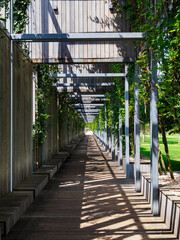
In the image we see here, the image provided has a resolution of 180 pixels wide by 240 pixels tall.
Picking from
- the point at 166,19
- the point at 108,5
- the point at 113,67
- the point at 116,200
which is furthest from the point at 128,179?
the point at 166,19

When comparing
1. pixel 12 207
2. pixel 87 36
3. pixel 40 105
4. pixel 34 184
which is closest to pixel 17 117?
pixel 34 184

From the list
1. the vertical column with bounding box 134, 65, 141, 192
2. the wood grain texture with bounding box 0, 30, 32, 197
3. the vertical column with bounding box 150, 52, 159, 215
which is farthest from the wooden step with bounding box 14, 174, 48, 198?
the vertical column with bounding box 150, 52, 159, 215

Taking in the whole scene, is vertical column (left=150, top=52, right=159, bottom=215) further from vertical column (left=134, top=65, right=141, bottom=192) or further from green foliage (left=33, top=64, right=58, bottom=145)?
green foliage (left=33, top=64, right=58, bottom=145)

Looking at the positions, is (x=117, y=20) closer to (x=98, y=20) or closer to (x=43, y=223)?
(x=98, y=20)

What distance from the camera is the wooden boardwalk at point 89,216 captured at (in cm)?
362

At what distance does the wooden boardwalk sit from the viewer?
3.62 metres

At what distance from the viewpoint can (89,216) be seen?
4355 millimetres

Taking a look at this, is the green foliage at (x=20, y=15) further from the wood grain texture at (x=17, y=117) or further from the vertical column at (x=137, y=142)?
the vertical column at (x=137, y=142)

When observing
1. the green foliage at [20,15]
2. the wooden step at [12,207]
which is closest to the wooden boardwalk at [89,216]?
the wooden step at [12,207]

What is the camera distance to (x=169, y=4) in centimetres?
386

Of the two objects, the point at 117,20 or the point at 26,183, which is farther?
the point at 117,20

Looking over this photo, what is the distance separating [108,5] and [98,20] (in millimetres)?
363

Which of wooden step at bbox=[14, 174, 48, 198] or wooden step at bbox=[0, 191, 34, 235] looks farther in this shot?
wooden step at bbox=[14, 174, 48, 198]

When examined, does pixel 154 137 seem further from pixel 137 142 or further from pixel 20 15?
pixel 20 15
